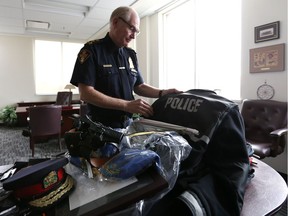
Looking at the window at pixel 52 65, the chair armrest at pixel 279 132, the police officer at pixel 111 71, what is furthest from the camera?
the window at pixel 52 65

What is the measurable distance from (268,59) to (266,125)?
0.86 metres

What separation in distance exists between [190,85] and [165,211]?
3.77 metres

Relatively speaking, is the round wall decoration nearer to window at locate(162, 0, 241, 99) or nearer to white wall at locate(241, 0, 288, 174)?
white wall at locate(241, 0, 288, 174)

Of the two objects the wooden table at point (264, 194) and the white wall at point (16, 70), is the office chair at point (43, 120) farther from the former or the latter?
the white wall at point (16, 70)

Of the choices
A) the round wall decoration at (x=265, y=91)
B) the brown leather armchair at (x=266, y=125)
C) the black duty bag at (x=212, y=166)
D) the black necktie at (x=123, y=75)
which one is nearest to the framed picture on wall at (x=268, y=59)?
the round wall decoration at (x=265, y=91)

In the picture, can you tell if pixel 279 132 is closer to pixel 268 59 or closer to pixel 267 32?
pixel 268 59

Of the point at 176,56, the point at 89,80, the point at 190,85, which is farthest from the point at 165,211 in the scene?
the point at 176,56

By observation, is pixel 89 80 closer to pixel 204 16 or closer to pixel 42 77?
pixel 204 16

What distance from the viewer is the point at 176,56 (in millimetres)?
4555

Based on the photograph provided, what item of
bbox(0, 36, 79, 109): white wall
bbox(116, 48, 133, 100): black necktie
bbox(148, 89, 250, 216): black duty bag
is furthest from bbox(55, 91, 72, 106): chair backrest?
bbox(148, 89, 250, 216): black duty bag

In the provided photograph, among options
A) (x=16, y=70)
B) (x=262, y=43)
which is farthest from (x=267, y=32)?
(x=16, y=70)

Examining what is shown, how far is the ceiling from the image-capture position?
4.26 m

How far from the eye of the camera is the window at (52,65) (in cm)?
724

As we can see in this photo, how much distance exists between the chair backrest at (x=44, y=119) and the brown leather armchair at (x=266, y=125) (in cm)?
286
